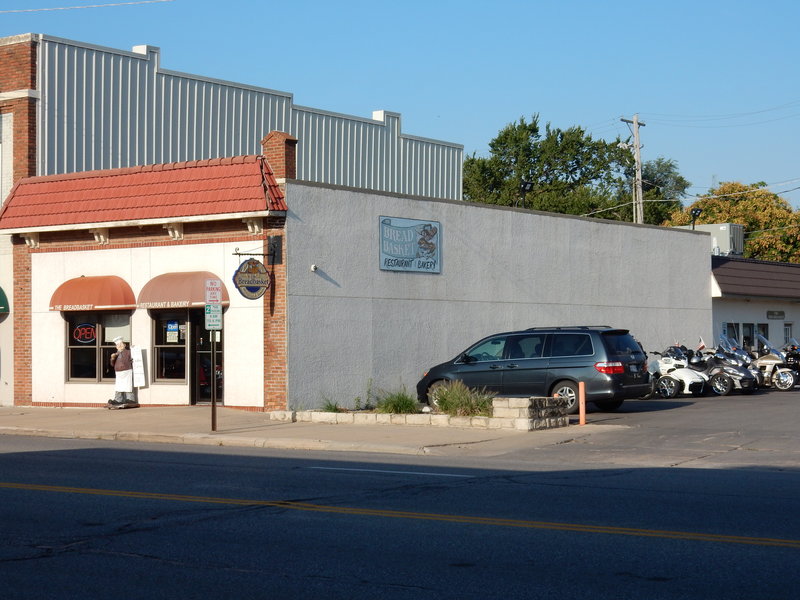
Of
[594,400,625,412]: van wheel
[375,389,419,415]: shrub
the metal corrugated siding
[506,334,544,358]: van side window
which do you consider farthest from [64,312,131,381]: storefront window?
[594,400,625,412]: van wheel

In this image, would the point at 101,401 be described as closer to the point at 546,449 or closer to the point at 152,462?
the point at 152,462

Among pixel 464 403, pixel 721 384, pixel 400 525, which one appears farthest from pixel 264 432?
pixel 721 384

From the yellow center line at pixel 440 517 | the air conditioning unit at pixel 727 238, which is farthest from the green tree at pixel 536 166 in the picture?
the yellow center line at pixel 440 517

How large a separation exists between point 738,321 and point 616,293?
26.4ft

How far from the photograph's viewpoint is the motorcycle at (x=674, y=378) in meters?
27.2

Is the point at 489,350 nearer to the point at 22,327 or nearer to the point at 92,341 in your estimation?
the point at 92,341

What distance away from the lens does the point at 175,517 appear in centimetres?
995

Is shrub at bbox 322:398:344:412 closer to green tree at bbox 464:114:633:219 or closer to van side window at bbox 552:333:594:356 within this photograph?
van side window at bbox 552:333:594:356

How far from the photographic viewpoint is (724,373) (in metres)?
27.8

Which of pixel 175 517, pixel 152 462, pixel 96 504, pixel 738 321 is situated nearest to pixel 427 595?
pixel 175 517

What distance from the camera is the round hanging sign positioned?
2103cm

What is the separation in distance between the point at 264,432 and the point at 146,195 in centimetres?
741

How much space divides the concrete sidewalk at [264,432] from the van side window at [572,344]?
8.14 feet

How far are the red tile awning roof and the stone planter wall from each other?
4830mm
